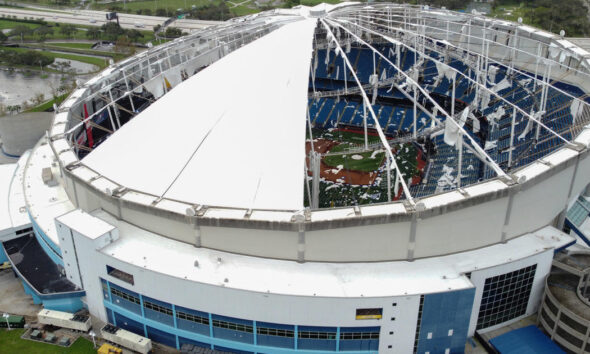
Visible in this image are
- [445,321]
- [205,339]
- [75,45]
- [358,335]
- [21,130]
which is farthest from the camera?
[75,45]

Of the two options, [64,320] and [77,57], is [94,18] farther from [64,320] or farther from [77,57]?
[64,320]

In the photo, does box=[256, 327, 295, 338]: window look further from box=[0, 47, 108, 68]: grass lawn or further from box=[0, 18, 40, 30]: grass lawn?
box=[0, 18, 40, 30]: grass lawn

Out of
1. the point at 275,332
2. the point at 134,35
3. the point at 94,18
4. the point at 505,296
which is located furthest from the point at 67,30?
the point at 505,296

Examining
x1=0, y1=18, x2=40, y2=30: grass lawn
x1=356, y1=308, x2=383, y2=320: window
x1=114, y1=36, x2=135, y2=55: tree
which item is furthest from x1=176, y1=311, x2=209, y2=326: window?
x1=0, y1=18, x2=40, y2=30: grass lawn

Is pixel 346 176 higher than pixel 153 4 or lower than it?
lower

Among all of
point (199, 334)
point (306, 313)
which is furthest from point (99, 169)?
point (306, 313)

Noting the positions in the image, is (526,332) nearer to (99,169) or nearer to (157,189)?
(157,189)
